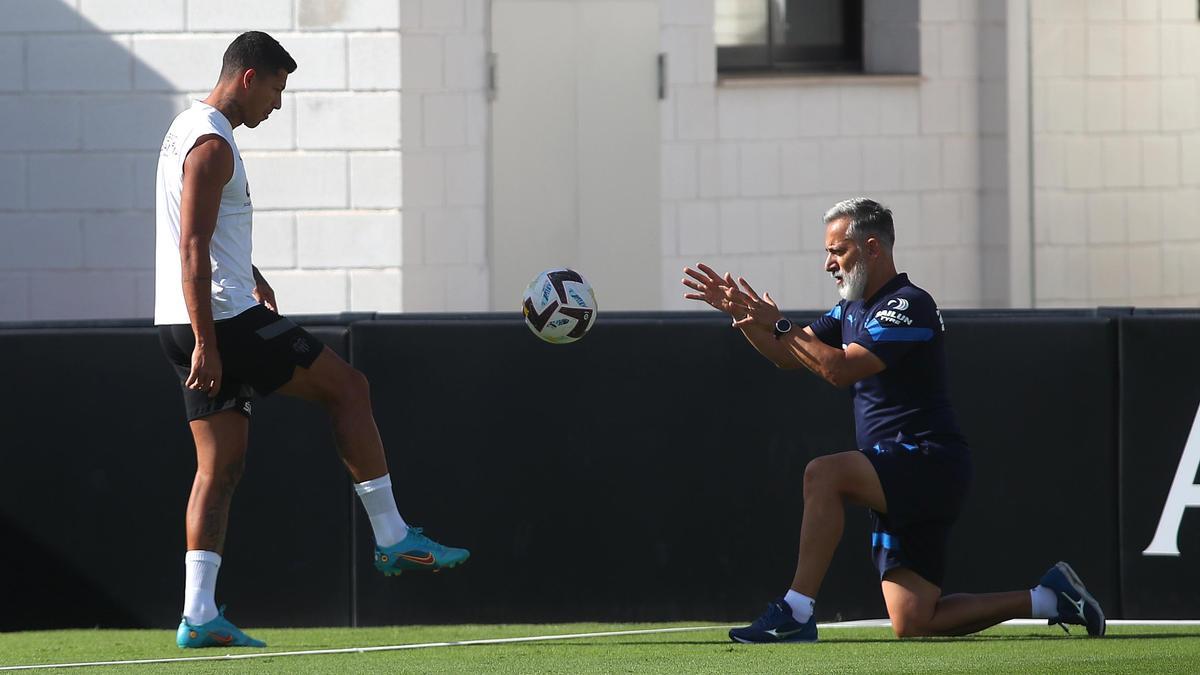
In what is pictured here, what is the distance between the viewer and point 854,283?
5.61 m

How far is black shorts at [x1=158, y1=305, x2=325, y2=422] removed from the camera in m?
5.44

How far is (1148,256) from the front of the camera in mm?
11250

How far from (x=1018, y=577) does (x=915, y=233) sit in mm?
4684

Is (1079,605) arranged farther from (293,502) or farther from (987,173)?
(987,173)

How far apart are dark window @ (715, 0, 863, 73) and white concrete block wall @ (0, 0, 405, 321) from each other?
2293mm

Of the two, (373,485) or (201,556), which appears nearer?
(201,556)

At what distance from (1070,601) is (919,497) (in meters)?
0.63

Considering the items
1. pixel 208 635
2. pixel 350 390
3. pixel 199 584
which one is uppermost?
pixel 350 390

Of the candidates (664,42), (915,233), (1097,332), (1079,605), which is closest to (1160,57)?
(915,233)

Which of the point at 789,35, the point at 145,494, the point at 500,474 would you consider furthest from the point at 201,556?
the point at 789,35

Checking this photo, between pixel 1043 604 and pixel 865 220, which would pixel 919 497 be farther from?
pixel 865 220

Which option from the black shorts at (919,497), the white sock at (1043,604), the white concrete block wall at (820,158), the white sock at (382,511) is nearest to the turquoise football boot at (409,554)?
the white sock at (382,511)

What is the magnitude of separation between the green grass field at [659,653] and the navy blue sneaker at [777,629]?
35mm

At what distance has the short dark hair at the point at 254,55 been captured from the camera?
551 centimetres
